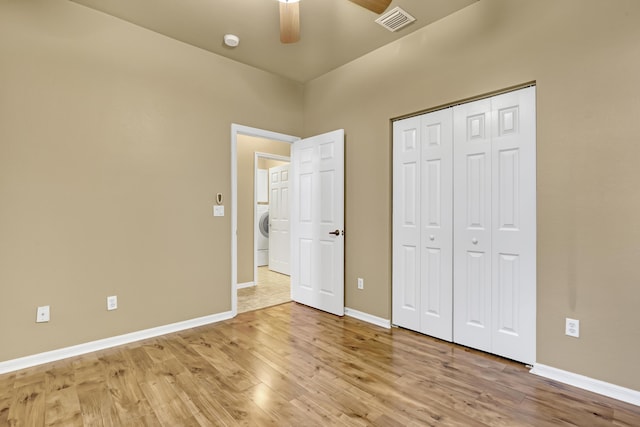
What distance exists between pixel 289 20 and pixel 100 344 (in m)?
2.96

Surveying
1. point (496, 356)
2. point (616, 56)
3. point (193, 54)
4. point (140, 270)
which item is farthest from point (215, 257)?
point (616, 56)

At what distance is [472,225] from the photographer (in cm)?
262

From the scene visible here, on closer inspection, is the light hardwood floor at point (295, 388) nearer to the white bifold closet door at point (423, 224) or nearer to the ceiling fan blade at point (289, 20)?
the white bifold closet door at point (423, 224)

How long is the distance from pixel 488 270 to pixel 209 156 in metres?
2.84

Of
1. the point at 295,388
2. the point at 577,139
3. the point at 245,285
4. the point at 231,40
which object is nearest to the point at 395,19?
the point at 231,40

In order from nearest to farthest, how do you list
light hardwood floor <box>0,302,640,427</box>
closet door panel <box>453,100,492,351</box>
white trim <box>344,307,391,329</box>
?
1. light hardwood floor <box>0,302,640,427</box>
2. closet door panel <box>453,100,492,351</box>
3. white trim <box>344,307,391,329</box>

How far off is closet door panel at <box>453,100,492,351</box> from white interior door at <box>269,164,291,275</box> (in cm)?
344

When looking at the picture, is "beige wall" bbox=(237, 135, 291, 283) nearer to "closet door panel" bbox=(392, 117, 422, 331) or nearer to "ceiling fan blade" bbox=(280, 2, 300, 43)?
Result: "closet door panel" bbox=(392, 117, 422, 331)

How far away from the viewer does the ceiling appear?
8.33 feet

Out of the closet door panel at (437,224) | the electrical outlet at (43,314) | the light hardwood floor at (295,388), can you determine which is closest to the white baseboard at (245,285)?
the light hardwood floor at (295,388)

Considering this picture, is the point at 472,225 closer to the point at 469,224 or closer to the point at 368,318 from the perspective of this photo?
the point at 469,224

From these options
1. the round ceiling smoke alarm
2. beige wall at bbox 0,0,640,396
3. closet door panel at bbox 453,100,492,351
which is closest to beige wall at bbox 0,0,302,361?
beige wall at bbox 0,0,640,396

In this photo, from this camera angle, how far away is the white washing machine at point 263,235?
20.8ft

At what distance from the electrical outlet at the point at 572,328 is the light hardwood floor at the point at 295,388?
341mm
